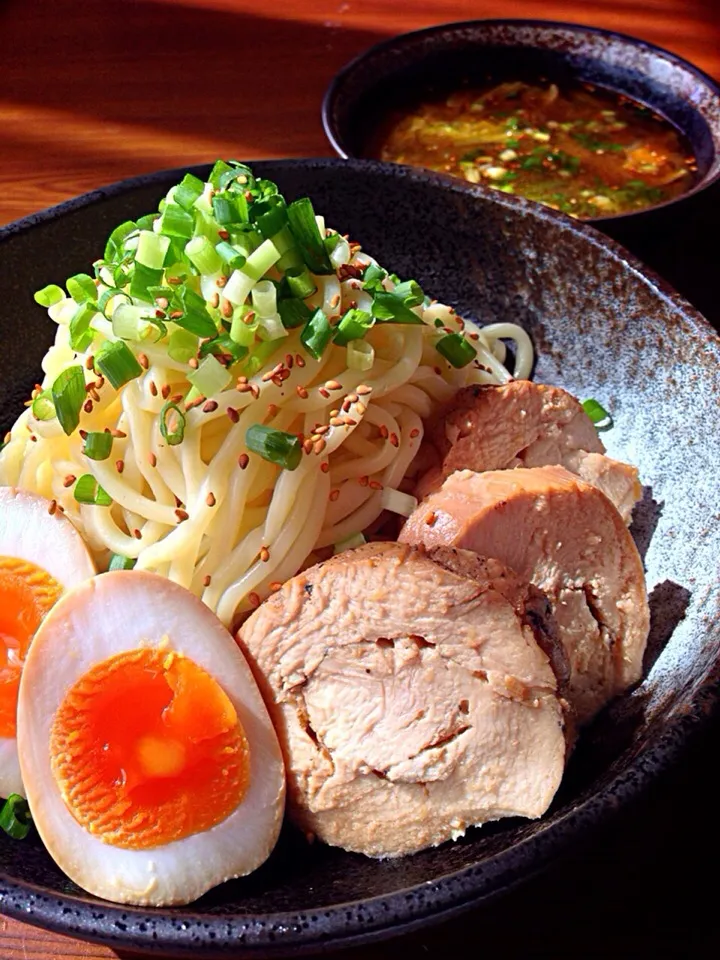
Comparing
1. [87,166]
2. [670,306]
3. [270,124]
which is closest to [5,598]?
[670,306]

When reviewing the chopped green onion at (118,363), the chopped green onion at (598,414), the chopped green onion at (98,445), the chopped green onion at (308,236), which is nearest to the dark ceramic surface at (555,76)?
the chopped green onion at (598,414)

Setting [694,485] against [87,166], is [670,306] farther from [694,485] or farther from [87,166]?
[87,166]

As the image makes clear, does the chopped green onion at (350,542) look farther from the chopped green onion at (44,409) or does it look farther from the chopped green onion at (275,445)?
the chopped green onion at (44,409)

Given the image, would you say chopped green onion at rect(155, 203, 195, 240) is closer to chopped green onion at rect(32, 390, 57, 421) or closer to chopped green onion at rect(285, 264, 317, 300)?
chopped green onion at rect(285, 264, 317, 300)

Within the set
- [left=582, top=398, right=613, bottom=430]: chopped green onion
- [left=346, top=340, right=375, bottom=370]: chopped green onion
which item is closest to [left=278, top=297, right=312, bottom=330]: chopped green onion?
[left=346, top=340, right=375, bottom=370]: chopped green onion

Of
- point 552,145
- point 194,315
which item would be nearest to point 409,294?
point 194,315

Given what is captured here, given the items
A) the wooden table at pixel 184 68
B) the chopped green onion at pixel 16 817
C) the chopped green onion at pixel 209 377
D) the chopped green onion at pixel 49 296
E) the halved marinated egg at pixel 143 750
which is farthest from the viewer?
the wooden table at pixel 184 68
